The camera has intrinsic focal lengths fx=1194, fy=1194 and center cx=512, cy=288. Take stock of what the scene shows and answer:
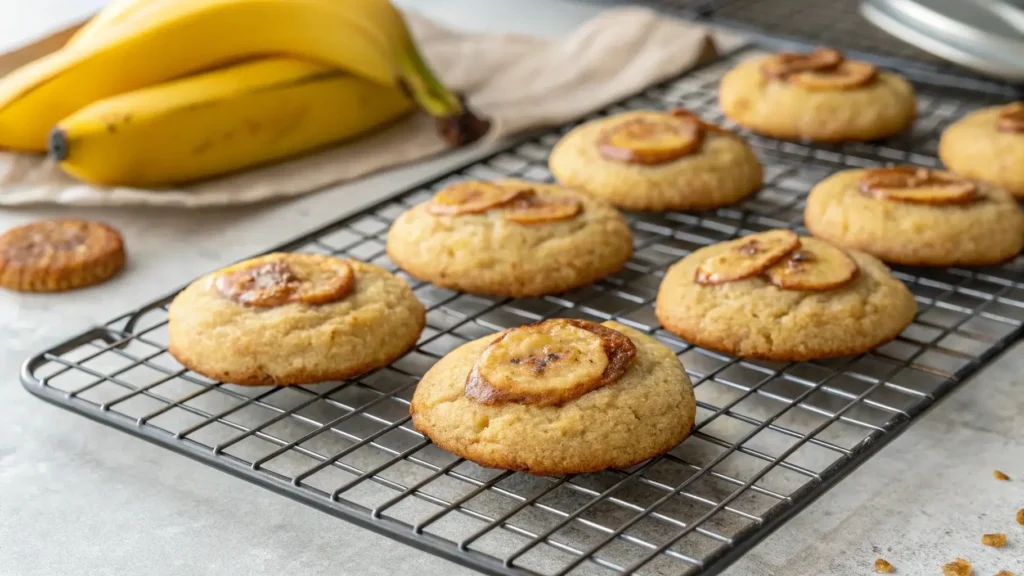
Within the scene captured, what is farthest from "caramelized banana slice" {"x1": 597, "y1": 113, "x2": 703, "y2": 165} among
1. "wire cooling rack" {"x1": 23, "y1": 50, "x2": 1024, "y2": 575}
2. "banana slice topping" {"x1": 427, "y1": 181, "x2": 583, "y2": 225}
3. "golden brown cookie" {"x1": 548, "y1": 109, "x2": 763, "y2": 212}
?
"banana slice topping" {"x1": 427, "y1": 181, "x2": 583, "y2": 225}

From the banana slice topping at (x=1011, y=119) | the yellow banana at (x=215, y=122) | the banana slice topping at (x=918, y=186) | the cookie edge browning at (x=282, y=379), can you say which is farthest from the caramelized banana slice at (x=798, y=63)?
the cookie edge browning at (x=282, y=379)

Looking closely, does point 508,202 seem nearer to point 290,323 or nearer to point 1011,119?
point 290,323

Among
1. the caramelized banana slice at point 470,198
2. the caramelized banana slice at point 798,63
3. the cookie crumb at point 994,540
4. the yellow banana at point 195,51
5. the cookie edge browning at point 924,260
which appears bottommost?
the cookie crumb at point 994,540

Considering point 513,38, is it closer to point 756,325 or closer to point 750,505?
point 756,325

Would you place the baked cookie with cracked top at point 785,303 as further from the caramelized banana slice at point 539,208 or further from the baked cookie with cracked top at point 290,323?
the baked cookie with cracked top at point 290,323

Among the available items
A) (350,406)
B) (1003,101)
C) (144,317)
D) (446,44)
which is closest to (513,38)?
(446,44)

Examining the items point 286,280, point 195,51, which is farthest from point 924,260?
point 195,51
